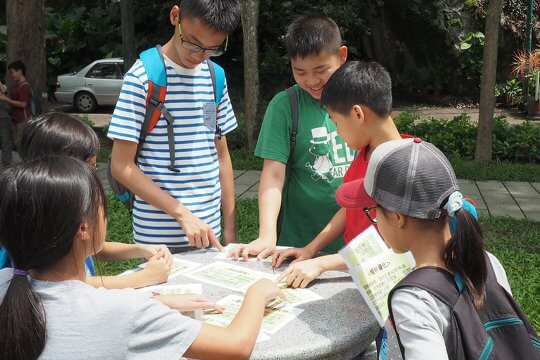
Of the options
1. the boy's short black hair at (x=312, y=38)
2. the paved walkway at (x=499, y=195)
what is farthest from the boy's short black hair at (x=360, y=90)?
the paved walkway at (x=499, y=195)

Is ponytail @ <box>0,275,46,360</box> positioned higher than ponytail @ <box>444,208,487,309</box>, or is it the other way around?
ponytail @ <box>444,208,487,309</box>

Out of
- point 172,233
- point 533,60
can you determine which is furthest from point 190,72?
point 533,60

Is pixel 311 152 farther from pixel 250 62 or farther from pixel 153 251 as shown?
pixel 250 62

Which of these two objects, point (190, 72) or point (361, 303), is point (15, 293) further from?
point (190, 72)

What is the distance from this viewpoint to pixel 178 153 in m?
2.29

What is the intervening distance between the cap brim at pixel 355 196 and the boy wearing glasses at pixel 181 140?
2.29 ft

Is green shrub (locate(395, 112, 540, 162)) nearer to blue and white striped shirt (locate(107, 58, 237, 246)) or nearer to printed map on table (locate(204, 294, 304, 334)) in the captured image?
blue and white striped shirt (locate(107, 58, 237, 246))

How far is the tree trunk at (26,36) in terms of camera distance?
9.74 meters

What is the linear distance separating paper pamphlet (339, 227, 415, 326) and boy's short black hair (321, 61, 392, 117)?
45 centimetres

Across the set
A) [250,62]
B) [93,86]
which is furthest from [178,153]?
[93,86]

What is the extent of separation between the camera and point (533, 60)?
1248 centimetres

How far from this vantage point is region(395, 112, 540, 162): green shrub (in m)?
8.11

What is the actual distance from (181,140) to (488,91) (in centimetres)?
628

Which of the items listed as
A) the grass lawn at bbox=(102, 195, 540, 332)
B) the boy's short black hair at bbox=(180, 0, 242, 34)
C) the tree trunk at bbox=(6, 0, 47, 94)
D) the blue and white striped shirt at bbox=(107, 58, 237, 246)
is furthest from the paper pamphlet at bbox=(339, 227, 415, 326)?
the tree trunk at bbox=(6, 0, 47, 94)
